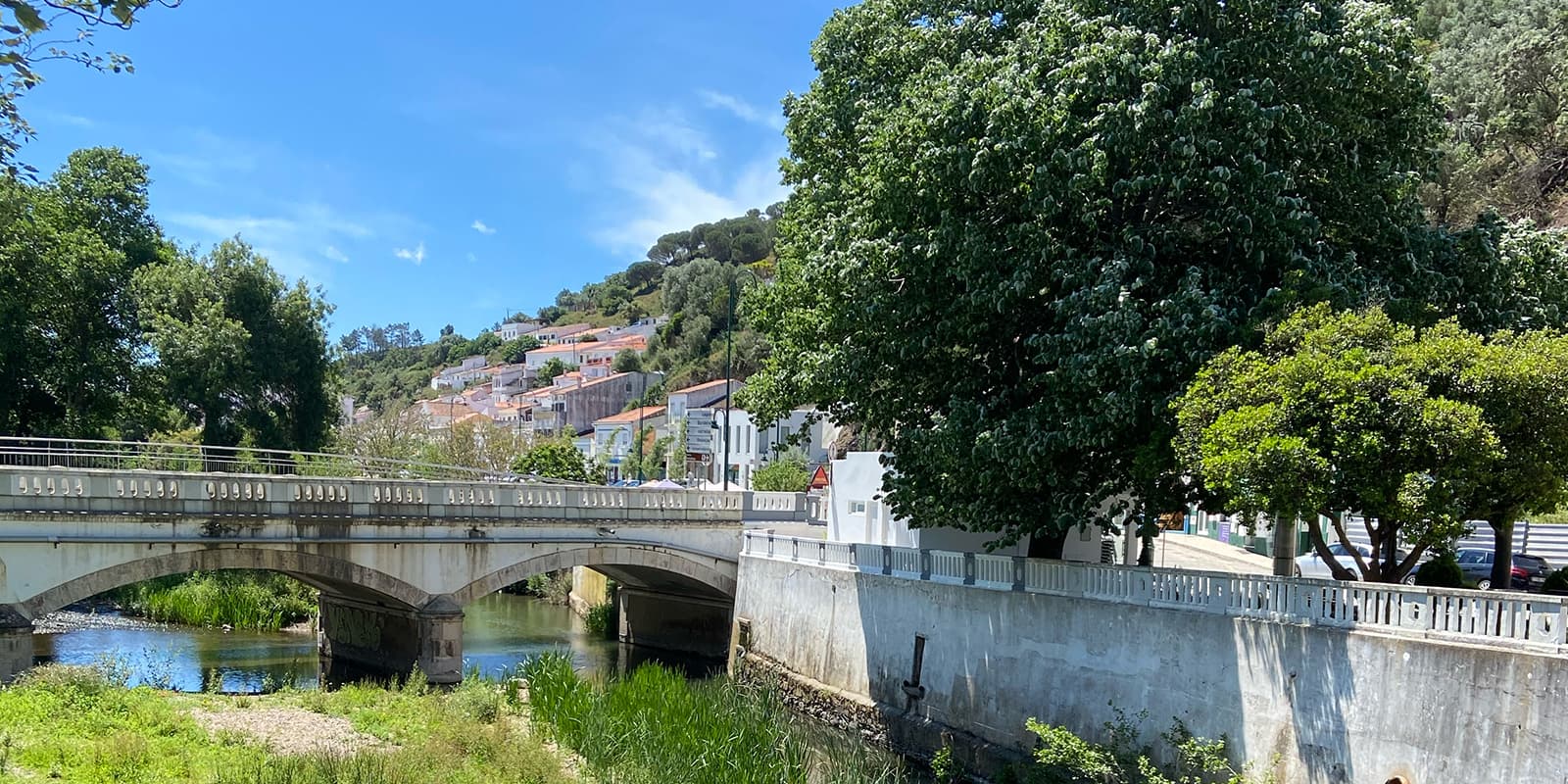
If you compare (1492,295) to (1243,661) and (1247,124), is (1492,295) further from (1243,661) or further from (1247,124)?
(1243,661)

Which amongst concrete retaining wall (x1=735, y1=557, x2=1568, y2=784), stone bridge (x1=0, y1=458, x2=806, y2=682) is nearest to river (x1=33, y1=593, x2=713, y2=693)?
stone bridge (x1=0, y1=458, x2=806, y2=682)

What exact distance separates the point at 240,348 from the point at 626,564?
21.2 meters

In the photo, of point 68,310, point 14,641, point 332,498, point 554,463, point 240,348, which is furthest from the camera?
point 554,463

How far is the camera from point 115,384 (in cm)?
4094

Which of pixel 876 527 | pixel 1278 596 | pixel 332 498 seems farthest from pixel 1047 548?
pixel 332 498

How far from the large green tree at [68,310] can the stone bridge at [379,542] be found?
7.87 metres

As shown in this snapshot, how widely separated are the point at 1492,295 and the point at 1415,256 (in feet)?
4.31

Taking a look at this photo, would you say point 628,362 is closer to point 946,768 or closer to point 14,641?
point 14,641

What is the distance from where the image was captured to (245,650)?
30.5 meters

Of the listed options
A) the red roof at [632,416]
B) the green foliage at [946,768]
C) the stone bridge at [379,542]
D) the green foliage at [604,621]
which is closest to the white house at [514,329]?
the red roof at [632,416]

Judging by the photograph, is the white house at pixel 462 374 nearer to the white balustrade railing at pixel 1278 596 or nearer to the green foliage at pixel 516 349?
the green foliage at pixel 516 349

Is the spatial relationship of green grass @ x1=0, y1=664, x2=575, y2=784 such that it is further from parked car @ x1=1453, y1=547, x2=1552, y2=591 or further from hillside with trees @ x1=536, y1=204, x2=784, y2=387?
hillside with trees @ x1=536, y1=204, x2=784, y2=387

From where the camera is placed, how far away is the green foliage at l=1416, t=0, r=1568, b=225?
32688 mm

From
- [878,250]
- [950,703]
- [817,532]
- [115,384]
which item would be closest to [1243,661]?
[950,703]
